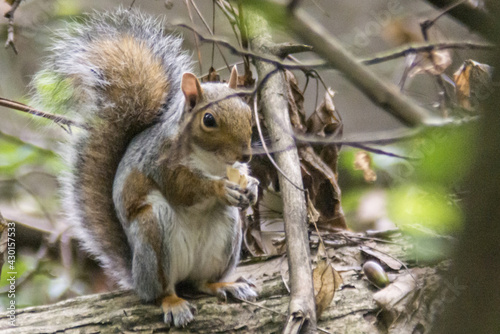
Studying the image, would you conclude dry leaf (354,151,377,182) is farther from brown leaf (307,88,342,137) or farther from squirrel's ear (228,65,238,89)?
squirrel's ear (228,65,238,89)

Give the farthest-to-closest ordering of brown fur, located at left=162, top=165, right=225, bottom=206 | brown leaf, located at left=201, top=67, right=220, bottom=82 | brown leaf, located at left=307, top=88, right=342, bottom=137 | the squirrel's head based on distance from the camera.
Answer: brown leaf, located at left=201, top=67, right=220, bottom=82 → brown leaf, located at left=307, top=88, right=342, bottom=137 → brown fur, located at left=162, top=165, right=225, bottom=206 → the squirrel's head

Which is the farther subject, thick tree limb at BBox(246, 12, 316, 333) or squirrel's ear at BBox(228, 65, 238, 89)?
squirrel's ear at BBox(228, 65, 238, 89)

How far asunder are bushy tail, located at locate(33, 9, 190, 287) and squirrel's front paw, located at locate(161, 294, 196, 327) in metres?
0.40

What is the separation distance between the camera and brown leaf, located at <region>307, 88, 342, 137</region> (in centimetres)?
264

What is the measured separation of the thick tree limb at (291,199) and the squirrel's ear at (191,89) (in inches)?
13.0

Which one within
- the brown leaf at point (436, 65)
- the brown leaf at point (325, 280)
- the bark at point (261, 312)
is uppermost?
the brown leaf at point (436, 65)

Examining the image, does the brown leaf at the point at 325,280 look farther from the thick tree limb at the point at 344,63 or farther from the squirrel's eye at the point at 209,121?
the thick tree limb at the point at 344,63

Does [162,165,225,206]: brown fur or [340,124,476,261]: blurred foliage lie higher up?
[340,124,476,261]: blurred foliage

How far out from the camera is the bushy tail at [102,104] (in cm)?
254

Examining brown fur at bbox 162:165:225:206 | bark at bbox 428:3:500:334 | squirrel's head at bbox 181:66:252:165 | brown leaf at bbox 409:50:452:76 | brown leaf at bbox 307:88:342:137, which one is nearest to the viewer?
bark at bbox 428:3:500:334

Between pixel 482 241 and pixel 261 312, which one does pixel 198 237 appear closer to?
pixel 261 312

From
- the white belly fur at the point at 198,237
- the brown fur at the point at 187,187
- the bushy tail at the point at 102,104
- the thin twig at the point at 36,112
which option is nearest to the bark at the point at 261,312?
the white belly fur at the point at 198,237

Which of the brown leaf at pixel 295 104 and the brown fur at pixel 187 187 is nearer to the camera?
the brown fur at pixel 187 187

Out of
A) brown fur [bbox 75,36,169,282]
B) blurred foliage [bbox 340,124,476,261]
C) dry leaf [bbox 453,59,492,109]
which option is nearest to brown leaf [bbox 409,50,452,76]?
dry leaf [bbox 453,59,492,109]
